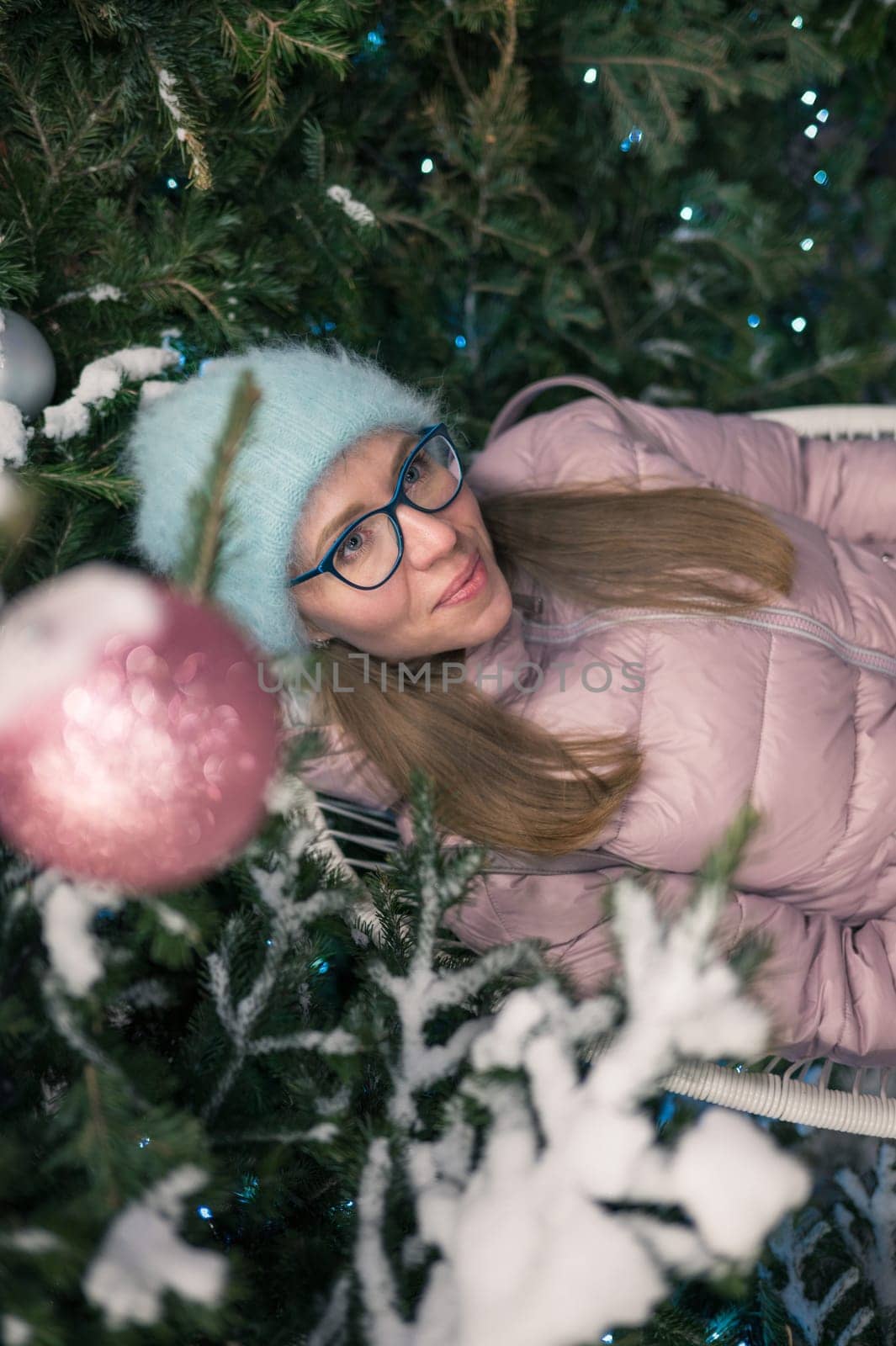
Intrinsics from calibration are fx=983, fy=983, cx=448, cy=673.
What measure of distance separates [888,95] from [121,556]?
2.14 meters

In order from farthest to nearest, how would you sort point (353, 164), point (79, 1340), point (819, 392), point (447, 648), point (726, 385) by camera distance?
point (819, 392) < point (726, 385) < point (353, 164) < point (447, 648) < point (79, 1340)

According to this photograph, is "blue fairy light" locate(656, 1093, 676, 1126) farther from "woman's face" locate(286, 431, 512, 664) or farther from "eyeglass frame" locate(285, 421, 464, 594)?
"eyeglass frame" locate(285, 421, 464, 594)

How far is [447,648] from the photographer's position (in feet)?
4.79

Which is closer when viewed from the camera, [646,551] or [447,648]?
[447,648]

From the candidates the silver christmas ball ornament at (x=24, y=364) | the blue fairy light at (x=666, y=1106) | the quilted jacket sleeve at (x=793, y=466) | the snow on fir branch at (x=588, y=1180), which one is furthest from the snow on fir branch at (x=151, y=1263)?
the quilted jacket sleeve at (x=793, y=466)

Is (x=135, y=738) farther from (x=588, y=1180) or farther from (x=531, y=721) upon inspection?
(x=531, y=721)

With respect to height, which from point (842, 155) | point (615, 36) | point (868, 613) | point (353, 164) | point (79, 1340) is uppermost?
point (615, 36)

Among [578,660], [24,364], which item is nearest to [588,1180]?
[578,660]

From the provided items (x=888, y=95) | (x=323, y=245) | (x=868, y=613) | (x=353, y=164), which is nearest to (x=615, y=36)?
(x=353, y=164)

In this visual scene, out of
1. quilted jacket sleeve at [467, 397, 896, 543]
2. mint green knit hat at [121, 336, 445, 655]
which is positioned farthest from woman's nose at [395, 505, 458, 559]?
quilted jacket sleeve at [467, 397, 896, 543]

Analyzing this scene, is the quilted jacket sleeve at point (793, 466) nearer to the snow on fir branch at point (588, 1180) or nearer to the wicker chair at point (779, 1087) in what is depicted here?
the wicker chair at point (779, 1087)

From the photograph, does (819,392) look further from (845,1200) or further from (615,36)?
(845,1200)

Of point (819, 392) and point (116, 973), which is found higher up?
point (116, 973)

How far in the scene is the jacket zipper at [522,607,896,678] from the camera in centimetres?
151
